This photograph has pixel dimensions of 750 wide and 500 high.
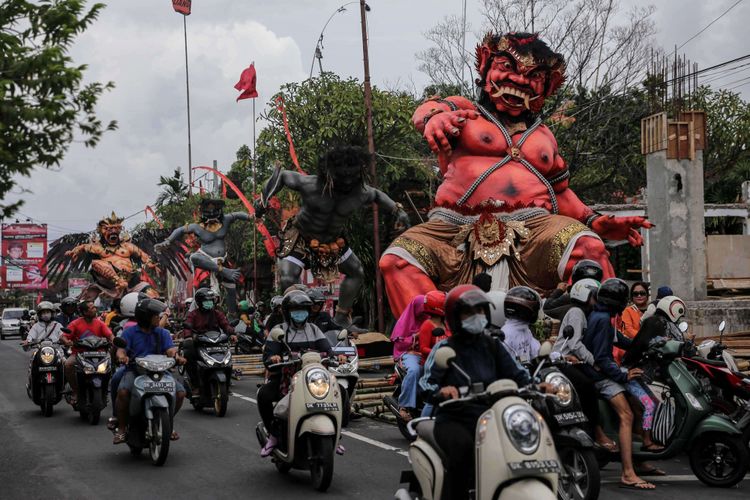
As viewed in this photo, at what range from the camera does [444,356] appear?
5660mm

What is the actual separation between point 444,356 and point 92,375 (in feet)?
24.7

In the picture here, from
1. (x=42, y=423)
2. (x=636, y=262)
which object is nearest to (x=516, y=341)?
(x=42, y=423)

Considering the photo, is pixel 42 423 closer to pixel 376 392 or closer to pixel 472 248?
pixel 376 392

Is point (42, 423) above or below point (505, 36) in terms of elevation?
below

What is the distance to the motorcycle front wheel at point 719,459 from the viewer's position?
8031 millimetres

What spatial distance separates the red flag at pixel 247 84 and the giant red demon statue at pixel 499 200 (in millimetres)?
15733

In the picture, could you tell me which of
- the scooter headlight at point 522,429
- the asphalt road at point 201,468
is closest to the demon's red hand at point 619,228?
the asphalt road at point 201,468

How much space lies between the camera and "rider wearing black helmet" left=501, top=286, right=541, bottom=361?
802 centimetres

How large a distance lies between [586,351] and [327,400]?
2125 millimetres

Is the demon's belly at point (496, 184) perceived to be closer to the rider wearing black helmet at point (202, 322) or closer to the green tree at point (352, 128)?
the rider wearing black helmet at point (202, 322)

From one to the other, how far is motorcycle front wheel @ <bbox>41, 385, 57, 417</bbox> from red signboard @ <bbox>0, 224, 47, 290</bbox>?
6873 centimetres

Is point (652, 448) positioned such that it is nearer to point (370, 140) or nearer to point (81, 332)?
point (81, 332)

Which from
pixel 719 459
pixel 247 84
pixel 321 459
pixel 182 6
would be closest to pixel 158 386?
pixel 321 459

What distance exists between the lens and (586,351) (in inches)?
322
